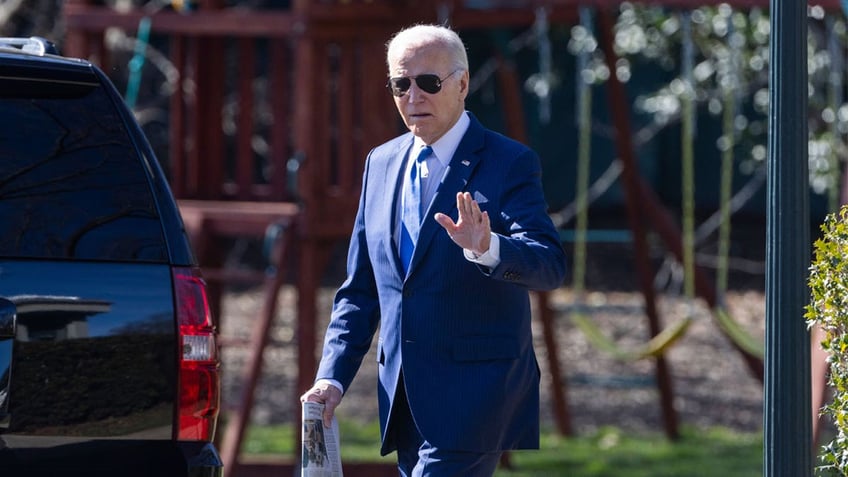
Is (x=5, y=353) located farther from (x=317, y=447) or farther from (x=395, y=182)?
(x=395, y=182)

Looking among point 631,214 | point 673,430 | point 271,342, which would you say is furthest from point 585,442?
point 271,342

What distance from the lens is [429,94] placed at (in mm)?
4457

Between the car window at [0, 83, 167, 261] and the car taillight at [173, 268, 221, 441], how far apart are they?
5.9 inches

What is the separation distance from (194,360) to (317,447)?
45cm

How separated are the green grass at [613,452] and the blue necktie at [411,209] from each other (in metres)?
5.11

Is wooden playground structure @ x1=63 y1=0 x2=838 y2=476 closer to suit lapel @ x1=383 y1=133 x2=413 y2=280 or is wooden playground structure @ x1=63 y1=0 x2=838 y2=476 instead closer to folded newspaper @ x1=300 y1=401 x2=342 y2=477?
suit lapel @ x1=383 y1=133 x2=413 y2=280

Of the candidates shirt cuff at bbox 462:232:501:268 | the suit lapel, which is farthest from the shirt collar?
shirt cuff at bbox 462:232:501:268

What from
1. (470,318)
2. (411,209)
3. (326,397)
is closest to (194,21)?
(411,209)

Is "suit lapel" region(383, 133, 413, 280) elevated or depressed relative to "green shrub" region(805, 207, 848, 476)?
elevated

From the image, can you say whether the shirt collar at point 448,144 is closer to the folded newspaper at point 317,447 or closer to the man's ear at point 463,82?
the man's ear at point 463,82

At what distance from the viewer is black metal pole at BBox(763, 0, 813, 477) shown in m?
4.54

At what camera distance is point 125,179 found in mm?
4480

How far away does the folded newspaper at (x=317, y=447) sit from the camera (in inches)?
174

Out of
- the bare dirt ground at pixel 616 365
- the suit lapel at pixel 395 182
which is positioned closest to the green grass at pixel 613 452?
the bare dirt ground at pixel 616 365
